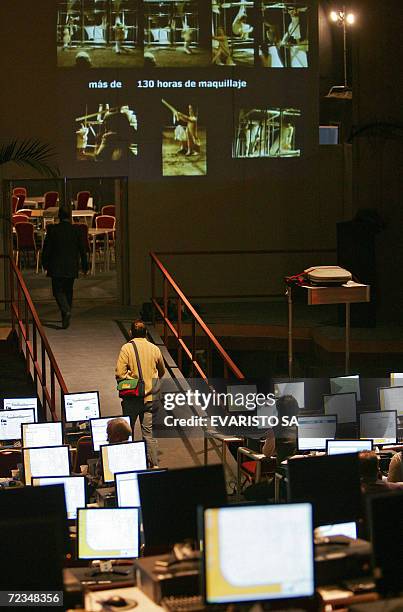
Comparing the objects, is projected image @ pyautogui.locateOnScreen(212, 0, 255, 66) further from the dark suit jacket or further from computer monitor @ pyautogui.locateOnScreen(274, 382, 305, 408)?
computer monitor @ pyautogui.locateOnScreen(274, 382, 305, 408)

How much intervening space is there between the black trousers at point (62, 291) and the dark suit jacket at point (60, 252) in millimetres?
111

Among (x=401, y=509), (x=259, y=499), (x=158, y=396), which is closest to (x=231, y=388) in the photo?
(x=158, y=396)

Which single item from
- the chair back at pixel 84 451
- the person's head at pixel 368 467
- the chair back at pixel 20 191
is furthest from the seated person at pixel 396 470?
the chair back at pixel 20 191

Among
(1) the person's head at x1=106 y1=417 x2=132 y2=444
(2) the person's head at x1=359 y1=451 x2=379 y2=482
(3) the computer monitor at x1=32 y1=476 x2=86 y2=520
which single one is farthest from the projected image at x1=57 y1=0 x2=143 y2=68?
(2) the person's head at x1=359 y1=451 x2=379 y2=482

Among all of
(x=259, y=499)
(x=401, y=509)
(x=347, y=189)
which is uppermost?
(x=347, y=189)

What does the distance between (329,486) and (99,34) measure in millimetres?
11471

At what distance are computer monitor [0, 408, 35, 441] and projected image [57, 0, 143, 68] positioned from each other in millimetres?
8101

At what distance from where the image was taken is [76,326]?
614 inches

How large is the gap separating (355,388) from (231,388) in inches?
45.4

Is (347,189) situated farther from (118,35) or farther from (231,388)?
(231,388)

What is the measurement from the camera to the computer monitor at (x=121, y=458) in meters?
8.43

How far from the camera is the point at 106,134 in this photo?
1717 cm

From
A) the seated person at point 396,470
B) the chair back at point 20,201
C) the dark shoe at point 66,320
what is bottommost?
the seated person at point 396,470

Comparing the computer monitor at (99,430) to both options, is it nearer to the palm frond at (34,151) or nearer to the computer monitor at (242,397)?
the computer monitor at (242,397)
